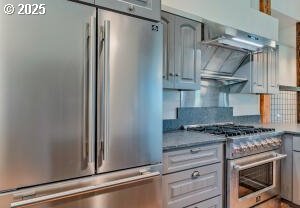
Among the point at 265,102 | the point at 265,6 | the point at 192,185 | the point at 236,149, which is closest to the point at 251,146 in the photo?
the point at 236,149

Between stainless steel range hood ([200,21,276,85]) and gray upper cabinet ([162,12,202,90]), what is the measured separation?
0.48 ft

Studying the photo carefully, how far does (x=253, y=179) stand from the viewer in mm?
2449

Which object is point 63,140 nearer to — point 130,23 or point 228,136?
point 130,23

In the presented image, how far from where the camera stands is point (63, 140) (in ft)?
3.98

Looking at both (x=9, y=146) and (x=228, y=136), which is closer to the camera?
(x=9, y=146)

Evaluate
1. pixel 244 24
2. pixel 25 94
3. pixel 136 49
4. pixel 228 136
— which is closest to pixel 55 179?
pixel 25 94

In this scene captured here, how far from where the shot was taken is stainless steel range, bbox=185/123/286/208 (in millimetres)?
2172

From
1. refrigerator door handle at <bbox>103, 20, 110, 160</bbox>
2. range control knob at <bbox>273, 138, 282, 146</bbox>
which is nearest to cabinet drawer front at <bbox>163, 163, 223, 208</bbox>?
refrigerator door handle at <bbox>103, 20, 110, 160</bbox>

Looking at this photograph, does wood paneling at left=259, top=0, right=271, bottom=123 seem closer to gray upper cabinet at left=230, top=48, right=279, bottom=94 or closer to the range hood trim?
gray upper cabinet at left=230, top=48, right=279, bottom=94

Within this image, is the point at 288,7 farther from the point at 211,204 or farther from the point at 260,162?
the point at 211,204

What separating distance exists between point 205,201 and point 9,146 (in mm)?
1550

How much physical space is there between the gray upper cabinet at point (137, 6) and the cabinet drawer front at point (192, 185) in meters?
1.11

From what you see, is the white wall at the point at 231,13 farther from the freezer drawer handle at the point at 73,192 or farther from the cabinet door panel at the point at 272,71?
the freezer drawer handle at the point at 73,192

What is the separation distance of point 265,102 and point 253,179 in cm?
167
